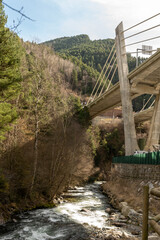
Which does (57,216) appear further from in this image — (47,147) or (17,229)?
(47,147)

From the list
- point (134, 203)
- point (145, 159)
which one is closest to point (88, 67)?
point (145, 159)

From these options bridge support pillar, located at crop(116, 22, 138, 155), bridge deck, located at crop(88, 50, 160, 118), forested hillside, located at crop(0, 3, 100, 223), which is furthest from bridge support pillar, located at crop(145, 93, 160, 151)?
forested hillside, located at crop(0, 3, 100, 223)

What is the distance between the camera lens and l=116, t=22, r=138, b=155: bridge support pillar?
2027cm

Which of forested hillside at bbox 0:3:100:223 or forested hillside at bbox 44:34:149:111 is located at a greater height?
forested hillside at bbox 44:34:149:111

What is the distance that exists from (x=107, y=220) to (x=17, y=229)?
417cm

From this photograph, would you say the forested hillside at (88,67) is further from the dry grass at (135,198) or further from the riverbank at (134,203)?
the riverbank at (134,203)

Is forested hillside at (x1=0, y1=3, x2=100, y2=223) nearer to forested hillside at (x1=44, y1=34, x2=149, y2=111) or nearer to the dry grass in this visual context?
the dry grass

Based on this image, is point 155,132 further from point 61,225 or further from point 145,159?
point 61,225

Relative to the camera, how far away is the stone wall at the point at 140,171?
13.1m

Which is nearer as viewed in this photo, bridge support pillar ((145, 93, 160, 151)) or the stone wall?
the stone wall

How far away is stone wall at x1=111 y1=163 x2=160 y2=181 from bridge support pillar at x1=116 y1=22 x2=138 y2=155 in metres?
1.98

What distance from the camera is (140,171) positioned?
15.4 m

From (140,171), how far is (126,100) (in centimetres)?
796

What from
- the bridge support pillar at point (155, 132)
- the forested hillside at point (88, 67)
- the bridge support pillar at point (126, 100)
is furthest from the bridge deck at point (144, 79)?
the forested hillside at point (88, 67)
